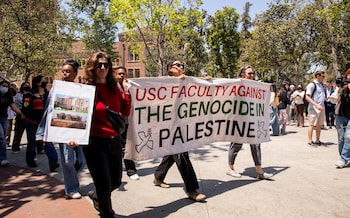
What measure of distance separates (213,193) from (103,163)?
6.22ft

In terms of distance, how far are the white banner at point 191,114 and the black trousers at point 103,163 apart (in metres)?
0.55

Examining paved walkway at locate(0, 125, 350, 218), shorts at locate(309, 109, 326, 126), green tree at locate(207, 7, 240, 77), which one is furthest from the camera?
green tree at locate(207, 7, 240, 77)

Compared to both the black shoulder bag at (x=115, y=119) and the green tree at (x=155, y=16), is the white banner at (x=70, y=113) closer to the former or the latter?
the black shoulder bag at (x=115, y=119)

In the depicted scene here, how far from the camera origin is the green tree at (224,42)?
107 feet

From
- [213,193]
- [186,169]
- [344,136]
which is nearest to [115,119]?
[186,169]

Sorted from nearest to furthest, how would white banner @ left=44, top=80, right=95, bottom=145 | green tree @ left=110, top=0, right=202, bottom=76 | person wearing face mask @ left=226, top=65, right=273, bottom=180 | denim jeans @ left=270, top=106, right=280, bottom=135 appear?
1. white banner @ left=44, top=80, right=95, bottom=145
2. person wearing face mask @ left=226, top=65, right=273, bottom=180
3. denim jeans @ left=270, top=106, right=280, bottom=135
4. green tree @ left=110, top=0, right=202, bottom=76

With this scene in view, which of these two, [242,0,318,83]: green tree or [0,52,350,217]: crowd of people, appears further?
[242,0,318,83]: green tree

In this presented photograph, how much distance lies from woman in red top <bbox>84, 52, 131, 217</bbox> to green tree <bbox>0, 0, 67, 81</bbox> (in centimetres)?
1622

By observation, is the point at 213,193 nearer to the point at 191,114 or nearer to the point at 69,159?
the point at 191,114

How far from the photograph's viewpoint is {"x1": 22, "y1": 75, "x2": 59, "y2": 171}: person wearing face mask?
5.69 metres

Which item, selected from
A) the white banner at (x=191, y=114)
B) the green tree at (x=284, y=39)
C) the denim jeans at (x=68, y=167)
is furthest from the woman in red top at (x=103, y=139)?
the green tree at (x=284, y=39)

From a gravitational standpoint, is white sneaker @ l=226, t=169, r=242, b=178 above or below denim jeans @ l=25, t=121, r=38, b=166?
below

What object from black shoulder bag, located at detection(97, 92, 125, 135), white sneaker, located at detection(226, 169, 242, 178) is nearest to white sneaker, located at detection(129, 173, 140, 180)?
white sneaker, located at detection(226, 169, 242, 178)

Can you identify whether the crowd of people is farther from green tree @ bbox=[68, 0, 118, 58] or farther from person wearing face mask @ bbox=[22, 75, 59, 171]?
green tree @ bbox=[68, 0, 118, 58]
